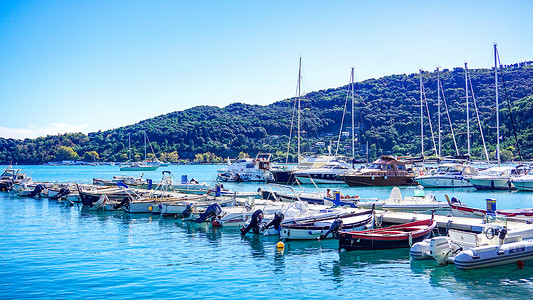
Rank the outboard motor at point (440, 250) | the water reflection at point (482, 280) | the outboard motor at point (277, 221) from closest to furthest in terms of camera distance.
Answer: the water reflection at point (482, 280) < the outboard motor at point (440, 250) < the outboard motor at point (277, 221)

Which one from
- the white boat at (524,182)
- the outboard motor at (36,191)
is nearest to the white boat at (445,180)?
the white boat at (524,182)

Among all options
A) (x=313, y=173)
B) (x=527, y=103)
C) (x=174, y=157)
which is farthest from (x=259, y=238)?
(x=174, y=157)

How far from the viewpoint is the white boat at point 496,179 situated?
52888 millimetres

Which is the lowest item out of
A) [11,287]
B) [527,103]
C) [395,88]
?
[11,287]

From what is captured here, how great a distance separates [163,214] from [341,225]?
51.4ft

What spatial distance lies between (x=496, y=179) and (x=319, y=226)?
127ft

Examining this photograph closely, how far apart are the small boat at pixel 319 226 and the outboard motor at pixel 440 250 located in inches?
211

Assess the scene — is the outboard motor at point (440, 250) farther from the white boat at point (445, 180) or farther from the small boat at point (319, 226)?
the white boat at point (445, 180)

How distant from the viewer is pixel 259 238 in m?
24.2

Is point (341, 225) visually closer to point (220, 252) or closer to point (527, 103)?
point (220, 252)

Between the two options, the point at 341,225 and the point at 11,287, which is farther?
the point at 341,225

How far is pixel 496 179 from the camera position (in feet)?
174

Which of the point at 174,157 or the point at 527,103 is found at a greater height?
the point at 527,103

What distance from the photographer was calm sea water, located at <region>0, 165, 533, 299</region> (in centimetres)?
1476
